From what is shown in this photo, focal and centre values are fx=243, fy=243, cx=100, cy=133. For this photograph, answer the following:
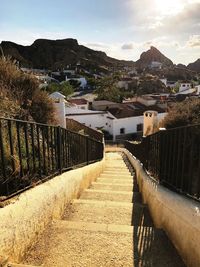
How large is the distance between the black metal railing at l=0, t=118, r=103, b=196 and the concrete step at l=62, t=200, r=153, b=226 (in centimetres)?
70

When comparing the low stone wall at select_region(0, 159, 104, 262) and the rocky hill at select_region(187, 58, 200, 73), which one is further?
the rocky hill at select_region(187, 58, 200, 73)

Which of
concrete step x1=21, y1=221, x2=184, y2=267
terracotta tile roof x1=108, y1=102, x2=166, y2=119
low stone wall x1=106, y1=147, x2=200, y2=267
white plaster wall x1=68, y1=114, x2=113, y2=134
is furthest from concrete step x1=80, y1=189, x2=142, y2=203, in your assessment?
terracotta tile roof x1=108, y1=102, x2=166, y2=119

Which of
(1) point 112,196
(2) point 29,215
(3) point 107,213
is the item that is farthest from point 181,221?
(1) point 112,196

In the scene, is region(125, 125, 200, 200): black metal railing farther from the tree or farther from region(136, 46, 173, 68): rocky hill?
region(136, 46, 173, 68): rocky hill

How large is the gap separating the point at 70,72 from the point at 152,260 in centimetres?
7401

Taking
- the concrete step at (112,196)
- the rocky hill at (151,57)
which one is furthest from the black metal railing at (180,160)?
the rocky hill at (151,57)

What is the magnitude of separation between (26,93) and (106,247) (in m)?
6.95

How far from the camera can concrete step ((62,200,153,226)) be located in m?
3.70

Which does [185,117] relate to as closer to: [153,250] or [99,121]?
[153,250]

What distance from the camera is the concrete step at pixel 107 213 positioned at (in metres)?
3.70

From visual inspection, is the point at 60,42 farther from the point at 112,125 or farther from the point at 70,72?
the point at 112,125

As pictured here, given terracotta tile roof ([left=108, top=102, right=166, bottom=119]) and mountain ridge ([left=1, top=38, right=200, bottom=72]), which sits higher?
mountain ridge ([left=1, top=38, right=200, bottom=72])

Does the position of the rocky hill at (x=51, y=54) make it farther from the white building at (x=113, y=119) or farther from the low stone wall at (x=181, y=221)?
the low stone wall at (x=181, y=221)

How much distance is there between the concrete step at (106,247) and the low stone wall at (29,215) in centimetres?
20
